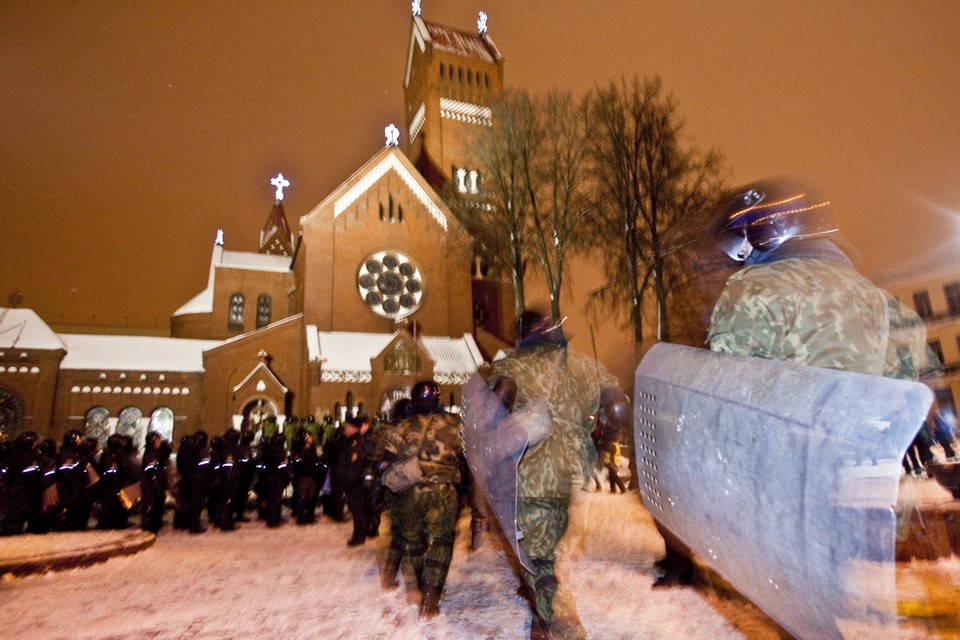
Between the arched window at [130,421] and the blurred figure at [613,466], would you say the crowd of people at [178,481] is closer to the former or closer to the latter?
the blurred figure at [613,466]

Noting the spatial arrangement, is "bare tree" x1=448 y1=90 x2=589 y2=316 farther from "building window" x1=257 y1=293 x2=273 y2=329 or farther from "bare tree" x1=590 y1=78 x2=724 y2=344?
"building window" x1=257 y1=293 x2=273 y2=329

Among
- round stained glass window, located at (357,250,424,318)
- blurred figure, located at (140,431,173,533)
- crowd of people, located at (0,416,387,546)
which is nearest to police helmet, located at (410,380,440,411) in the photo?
A: crowd of people, located at (0,416,387,546)

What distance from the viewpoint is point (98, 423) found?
24.6 metres

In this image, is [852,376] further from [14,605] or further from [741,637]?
[14,605]

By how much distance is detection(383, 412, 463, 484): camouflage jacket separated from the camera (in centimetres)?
515

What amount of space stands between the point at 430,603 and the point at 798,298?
378 cm

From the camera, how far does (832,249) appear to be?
2.53 metres

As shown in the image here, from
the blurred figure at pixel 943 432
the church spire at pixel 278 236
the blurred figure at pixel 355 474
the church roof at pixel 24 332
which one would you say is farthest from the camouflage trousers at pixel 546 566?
the church spire at pixel 278 236

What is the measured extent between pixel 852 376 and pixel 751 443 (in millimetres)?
327

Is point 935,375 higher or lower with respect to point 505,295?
lower

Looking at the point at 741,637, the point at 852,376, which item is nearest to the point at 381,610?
the point at 741,637

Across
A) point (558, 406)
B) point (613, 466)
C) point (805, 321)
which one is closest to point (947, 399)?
point (613, 466)

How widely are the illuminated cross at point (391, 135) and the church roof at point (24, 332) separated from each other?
1872 centimetres

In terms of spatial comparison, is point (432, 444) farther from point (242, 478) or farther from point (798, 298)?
point (242, 478)
